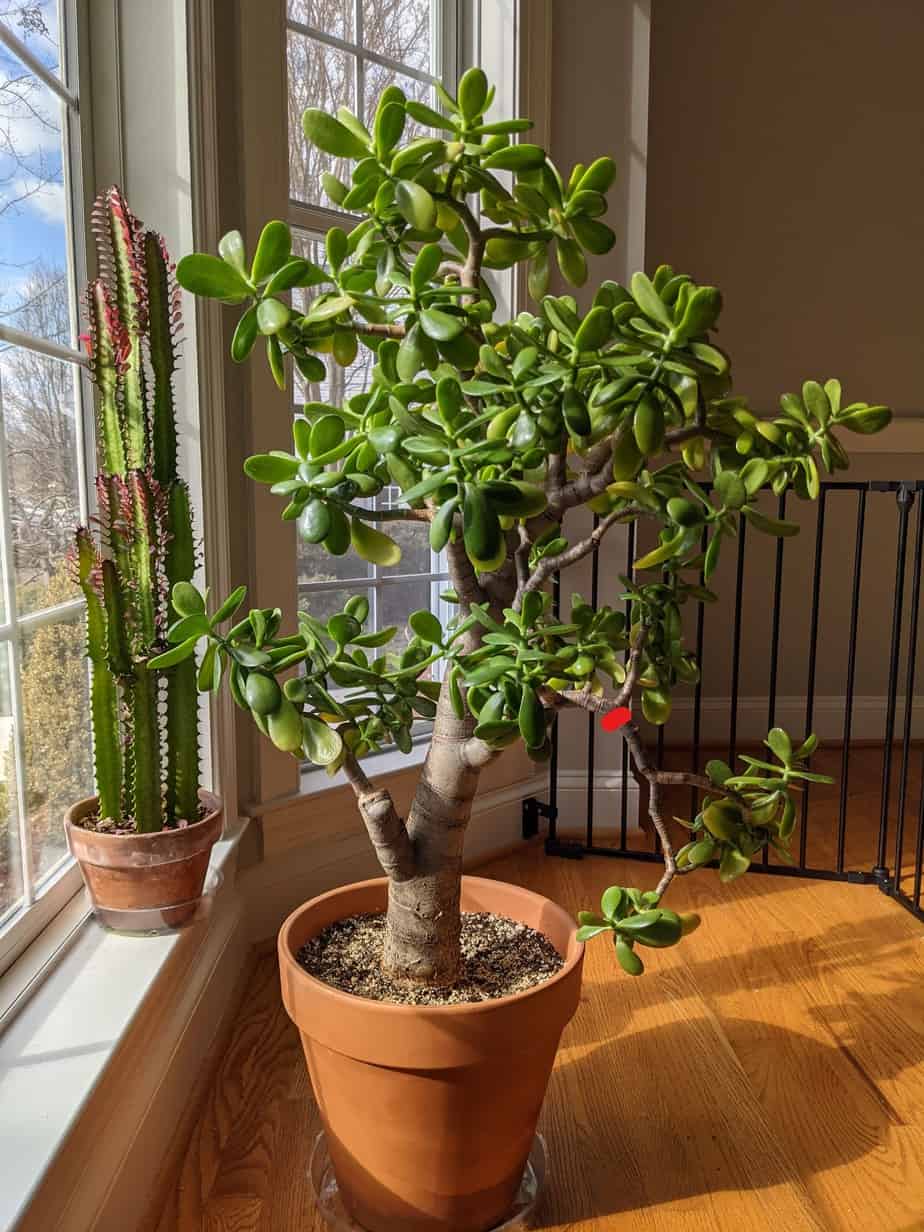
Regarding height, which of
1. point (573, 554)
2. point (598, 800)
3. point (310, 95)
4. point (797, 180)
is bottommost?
point (598, 800)

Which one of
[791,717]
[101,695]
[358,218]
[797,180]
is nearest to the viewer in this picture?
[101,695]

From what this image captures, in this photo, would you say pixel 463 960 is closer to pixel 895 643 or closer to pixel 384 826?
pixel 384 826

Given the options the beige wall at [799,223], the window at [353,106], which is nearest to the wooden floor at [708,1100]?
the window at [353,106]

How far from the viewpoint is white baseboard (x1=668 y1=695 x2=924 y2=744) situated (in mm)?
3555

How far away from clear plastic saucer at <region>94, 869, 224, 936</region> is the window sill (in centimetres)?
1

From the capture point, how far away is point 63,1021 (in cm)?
112

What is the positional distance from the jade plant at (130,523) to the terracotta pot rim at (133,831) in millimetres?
27

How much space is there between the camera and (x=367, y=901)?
141cm

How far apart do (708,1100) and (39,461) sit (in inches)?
52.8

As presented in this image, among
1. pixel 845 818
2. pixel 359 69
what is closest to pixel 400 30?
pixel 359 69

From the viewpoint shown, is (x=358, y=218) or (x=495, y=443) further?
(x=358, y=218)

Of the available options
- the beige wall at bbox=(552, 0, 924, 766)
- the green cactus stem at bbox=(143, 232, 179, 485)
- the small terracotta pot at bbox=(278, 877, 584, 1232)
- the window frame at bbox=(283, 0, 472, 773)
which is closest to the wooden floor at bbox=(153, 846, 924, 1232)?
the small terracotta pot at bbox=(278, 877, 584, 1232)

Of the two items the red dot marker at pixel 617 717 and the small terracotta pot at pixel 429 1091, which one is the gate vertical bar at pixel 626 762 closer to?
the small terracotta pot at pixel 429 1091

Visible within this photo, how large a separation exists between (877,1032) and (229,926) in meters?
1.13
